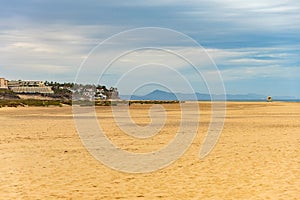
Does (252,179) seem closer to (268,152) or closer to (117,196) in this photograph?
(117,196)

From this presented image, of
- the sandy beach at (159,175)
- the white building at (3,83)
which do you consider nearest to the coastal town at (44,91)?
the white building at (3,83)

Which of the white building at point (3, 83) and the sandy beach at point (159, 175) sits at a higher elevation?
the white building at point (3, 83)

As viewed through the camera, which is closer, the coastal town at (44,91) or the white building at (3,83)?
the coastal town at (44,91)

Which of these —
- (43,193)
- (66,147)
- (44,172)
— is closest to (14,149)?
(66,147)

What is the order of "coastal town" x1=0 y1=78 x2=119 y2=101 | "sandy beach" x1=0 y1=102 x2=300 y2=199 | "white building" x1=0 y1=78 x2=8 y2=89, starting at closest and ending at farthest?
"sandy beach" x1=0 y1=102 x2=300 y2=199
"coastal town" x1=0 y1=78 x2=119 y2=101
"white building" x1=0 y1=78 x2=8 y2=89

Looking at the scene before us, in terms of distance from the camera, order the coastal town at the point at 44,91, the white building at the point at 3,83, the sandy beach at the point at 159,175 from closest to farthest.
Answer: the sandy beach at the point at 159,175, the coastal town at the point at 44,91, the white building at the point at 3,83

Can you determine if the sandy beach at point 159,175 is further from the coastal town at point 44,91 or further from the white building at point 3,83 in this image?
the white building at point 3,83

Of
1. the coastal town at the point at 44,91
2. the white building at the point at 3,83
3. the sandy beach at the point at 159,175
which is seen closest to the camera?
the sandy beach at the point at 159,175

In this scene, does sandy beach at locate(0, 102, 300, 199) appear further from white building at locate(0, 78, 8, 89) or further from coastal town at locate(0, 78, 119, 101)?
white building at locate(0, 78, 8, 89)

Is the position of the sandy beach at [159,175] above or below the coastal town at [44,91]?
below

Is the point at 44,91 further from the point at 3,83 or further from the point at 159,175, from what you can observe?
the point at 159,175

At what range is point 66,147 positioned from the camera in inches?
782

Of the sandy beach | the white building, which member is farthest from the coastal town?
the sandy beach

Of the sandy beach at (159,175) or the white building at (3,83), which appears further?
the white building at (3,83)
